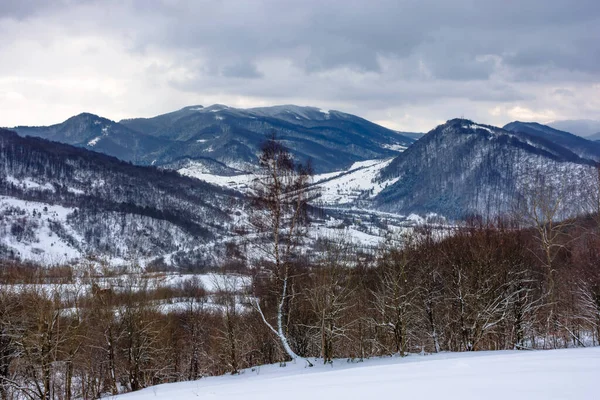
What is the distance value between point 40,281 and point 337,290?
21.8 metres

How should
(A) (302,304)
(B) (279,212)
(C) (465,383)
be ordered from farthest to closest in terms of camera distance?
(A) (302,304), (B) (279,212), (C) (465,383)

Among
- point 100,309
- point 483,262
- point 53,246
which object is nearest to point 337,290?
point 483,262

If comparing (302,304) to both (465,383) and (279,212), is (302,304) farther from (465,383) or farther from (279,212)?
(465,383)

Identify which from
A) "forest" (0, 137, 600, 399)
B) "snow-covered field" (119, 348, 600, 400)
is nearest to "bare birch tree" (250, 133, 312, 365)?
"forest" (0, 137, 600, 399)

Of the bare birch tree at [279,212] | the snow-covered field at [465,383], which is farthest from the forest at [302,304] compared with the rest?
the snow-covered field at [465,383]

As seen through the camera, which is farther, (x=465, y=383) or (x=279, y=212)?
(x=279, y=212)

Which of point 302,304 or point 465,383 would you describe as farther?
point 302,304

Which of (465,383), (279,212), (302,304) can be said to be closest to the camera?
(465,383)

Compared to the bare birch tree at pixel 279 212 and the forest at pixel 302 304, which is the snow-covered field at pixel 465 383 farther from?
the bare birch tree at pixel 279 212

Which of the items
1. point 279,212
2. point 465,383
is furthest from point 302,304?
point 465,383

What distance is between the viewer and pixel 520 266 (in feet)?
110

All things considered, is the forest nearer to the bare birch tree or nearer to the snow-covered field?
the bare birch tree

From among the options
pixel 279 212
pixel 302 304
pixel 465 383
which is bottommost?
pixel 302 304

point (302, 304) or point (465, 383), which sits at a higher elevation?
point (465, 383)
